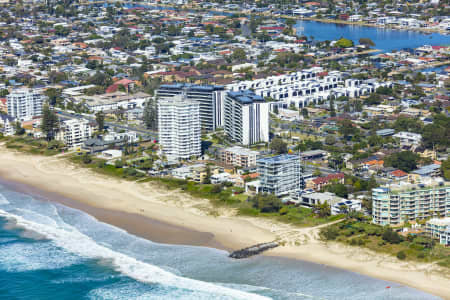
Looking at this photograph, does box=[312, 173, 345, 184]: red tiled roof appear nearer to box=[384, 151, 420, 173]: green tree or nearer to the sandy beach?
box=[384, 151, 420, 173]: green tree

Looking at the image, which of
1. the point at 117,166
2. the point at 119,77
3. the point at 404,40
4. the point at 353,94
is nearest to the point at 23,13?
the point at 119,77

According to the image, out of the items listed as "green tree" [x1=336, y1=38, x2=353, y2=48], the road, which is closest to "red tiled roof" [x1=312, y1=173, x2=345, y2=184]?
the road

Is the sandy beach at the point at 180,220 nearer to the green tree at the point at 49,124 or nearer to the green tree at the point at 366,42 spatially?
the green tree at the point at 49,124

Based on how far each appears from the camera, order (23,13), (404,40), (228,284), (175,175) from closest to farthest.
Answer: (228,284) → (175,175) → (404,40) → (23,13)

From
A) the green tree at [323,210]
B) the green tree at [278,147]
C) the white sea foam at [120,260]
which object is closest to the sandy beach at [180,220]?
the green tree at [323,210]

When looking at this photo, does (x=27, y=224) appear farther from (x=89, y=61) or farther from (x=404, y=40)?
(x=404, y=40)

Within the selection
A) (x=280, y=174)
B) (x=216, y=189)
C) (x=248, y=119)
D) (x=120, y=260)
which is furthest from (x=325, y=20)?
(x=120, y=260)
